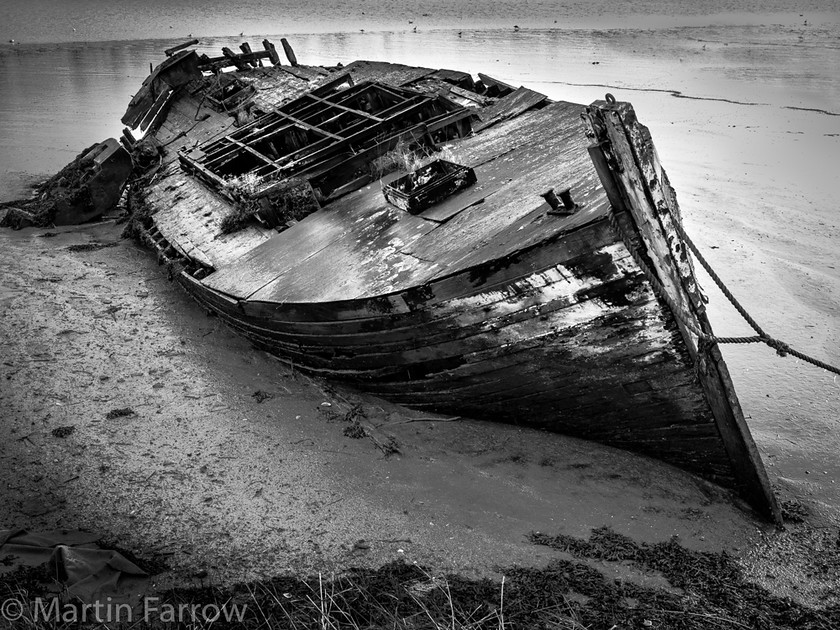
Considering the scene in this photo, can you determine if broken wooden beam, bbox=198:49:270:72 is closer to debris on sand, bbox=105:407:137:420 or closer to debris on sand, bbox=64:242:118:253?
debris on sand, bbox=64:242:118:253

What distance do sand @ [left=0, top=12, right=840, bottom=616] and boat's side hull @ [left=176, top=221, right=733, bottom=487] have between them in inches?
10.8

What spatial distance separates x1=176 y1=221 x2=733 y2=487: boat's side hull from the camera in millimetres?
4312

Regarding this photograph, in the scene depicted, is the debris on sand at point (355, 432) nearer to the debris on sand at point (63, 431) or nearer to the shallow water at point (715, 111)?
the debris on sand at point (63, 431)

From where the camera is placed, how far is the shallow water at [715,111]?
6176 millimetres

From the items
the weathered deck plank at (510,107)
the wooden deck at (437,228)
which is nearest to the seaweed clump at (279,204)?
the wooden deck at (437,228)

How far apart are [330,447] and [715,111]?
32.7 ft

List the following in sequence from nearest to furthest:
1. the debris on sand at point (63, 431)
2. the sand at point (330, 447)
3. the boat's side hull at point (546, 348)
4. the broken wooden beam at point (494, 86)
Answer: the boat's side hull at point (546, 348) → the sand at point (330, 447) → the debris on sand at point (63, 431) → the broken wooden beam at point (494, 86)

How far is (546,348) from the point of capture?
467 cm

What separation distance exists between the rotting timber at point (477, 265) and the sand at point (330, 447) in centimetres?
32

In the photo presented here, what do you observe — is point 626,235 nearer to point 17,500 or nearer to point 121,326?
point 17,500

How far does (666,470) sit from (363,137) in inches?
170

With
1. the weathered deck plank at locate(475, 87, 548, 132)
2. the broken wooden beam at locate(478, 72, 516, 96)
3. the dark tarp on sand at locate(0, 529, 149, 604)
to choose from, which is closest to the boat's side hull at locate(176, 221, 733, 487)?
the dark tarp on sand at locate(0, 529, 149, 604)

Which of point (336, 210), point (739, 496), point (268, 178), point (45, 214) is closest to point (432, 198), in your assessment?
point (336, 210)

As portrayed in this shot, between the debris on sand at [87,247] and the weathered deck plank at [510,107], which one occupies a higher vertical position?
the weathered deck plank at [510,107]
